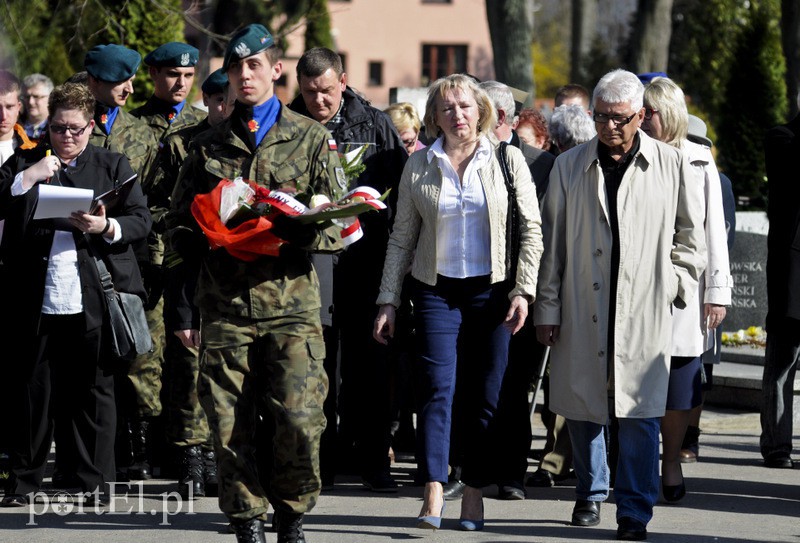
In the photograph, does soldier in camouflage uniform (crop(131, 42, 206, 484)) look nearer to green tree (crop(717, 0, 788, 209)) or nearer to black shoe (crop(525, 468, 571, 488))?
black shoe (crop(525, 468, 571, 488))

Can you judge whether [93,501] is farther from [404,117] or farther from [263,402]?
[404,117]

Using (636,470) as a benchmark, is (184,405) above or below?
above

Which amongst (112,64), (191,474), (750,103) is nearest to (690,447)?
(191,474)

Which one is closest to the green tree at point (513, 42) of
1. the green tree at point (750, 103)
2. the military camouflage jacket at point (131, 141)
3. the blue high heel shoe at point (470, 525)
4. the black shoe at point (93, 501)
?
the green tree at point (750, 103)

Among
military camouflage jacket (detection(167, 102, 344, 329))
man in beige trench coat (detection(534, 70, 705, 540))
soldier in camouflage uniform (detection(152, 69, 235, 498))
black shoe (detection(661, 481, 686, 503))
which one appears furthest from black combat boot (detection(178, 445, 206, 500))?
black shoe (detection(661, 481, 686, 503))

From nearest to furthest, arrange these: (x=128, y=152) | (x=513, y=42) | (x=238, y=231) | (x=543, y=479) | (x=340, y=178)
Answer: (x=238, y=231)
(x=340, y=178)
(x=543, y=479)
(x=128, y=152)
(x=513, y=42)

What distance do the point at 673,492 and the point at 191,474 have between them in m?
2.62

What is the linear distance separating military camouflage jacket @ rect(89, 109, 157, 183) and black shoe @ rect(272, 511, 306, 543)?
113 inches

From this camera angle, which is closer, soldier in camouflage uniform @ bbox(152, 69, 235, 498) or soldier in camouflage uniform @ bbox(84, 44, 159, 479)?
soldier in camouflage uniform @ bbox(152, 69, 235, 498)

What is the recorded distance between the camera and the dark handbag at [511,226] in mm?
6746

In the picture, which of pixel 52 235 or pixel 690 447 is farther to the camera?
pixel 690 447

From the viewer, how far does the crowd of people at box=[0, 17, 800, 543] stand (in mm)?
6109

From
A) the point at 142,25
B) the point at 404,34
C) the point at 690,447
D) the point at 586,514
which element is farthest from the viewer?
the point at 404,34

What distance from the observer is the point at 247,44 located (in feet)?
20.0
